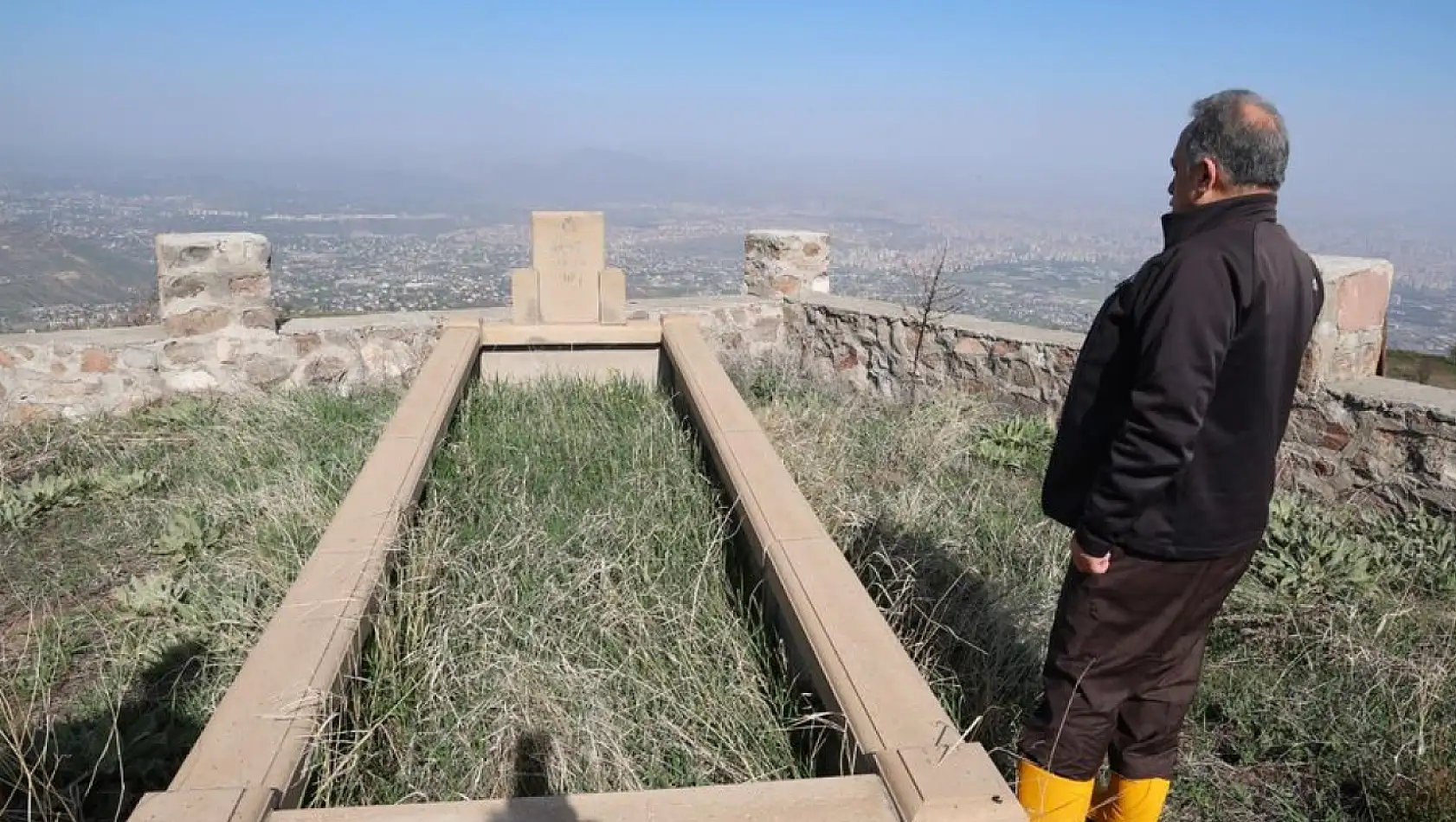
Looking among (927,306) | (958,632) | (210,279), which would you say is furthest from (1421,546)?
(210,279)

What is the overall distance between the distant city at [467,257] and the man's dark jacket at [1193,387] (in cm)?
52

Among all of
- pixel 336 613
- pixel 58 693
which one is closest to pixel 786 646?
pixel 336 613

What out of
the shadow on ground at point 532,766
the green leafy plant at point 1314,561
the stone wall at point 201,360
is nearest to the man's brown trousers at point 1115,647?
the shadow on ground at point 532,766

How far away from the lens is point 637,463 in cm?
511

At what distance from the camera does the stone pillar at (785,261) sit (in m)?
9.10

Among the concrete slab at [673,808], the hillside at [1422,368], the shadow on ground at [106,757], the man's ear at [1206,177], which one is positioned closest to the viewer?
the concrete slab at [673,808]

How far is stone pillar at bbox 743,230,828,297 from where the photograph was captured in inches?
358

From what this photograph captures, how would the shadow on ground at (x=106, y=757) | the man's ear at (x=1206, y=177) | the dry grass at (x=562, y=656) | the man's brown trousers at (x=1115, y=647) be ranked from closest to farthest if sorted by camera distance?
1. the man's ear at (x=1206, y=177)
2. the man's brown trousers at (x=1115, y=647)
3. the shadow on ground at (x=106, y=757)
4. the dry grass at (x=562, y=656)

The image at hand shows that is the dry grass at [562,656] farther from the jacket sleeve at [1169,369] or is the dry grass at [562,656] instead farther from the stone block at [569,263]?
the stone block at [569,263]

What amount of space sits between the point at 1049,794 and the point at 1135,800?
0.35 m

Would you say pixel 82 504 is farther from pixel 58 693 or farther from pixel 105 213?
pixel 105 213

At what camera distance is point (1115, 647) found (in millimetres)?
2494

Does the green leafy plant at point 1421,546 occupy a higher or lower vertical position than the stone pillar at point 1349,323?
lower

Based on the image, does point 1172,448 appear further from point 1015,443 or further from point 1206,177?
point 1015,443
